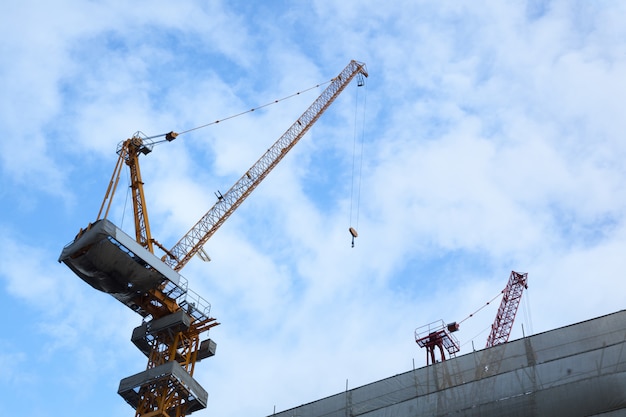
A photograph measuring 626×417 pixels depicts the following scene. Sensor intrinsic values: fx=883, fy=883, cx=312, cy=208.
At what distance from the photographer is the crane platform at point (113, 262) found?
60.5 metres

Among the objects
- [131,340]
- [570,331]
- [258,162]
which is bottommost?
[570,331]

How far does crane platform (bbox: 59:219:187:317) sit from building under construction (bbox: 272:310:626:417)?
17.0m

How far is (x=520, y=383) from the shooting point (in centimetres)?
4381

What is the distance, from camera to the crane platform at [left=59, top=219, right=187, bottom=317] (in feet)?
198

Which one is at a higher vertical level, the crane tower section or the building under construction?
the crane tower section

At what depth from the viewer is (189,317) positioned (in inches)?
2557

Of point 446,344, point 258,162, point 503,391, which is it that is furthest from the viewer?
point 258,162

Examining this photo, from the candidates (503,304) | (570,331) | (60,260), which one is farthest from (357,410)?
(503,304)

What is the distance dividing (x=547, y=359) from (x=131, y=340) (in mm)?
32363

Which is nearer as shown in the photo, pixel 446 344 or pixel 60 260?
pixel 60 260

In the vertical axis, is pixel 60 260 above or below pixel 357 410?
above

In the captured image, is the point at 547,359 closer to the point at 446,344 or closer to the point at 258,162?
the point at 446,344

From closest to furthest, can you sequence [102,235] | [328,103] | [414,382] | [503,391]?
[503,391]
[414,382]
[102,235]
[328,103]

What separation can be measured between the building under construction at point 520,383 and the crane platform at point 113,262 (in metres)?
17.0
